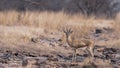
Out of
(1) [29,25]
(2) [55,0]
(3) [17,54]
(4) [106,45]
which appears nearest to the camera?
(3) [17,54]

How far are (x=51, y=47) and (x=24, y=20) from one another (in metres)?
5.04

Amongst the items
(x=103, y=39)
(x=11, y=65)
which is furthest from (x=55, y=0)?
(x=11, y=65)

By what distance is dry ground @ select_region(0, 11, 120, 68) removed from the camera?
1180 centimetres

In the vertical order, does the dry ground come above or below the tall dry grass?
below

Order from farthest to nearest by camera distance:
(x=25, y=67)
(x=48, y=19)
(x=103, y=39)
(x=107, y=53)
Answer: (x=48, y=19) < (x=103, y=39) < (x=107, y=53) < (x=25, y=67)

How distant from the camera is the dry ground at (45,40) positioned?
11797 millimetres

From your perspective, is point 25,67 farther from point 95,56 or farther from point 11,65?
point 95,56

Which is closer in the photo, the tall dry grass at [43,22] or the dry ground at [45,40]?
the dry ground at [45,40]

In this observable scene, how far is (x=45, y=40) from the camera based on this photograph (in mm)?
15258

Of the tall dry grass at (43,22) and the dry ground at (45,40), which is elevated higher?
the tall dry grass at (43,22)

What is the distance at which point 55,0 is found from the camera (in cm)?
3809

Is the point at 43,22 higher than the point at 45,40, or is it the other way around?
the point at 43,22

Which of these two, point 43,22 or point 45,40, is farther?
point 43,22

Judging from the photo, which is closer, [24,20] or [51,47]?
[51,47]
